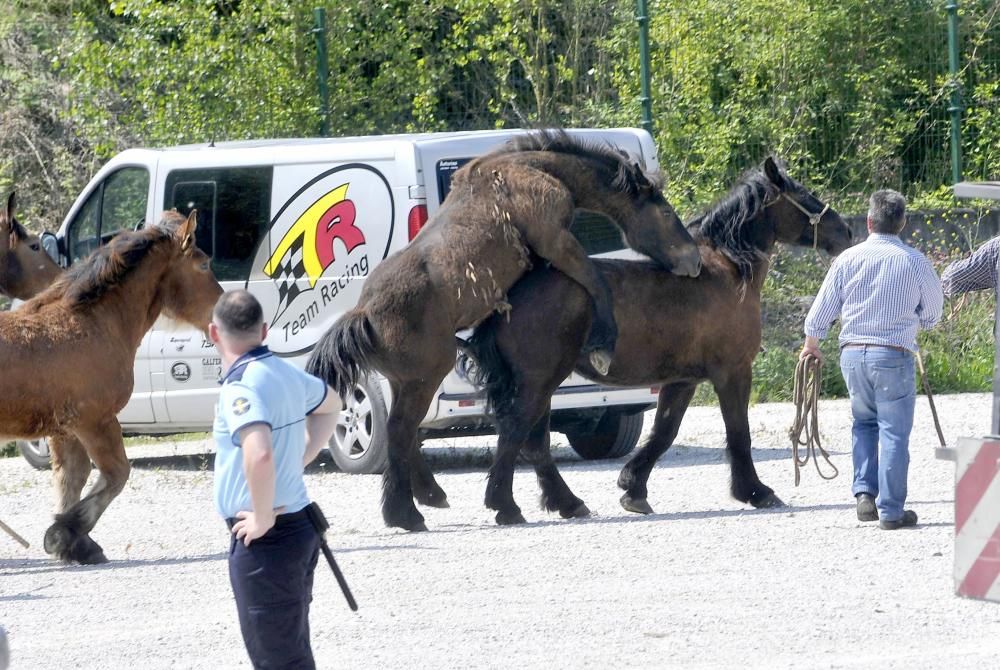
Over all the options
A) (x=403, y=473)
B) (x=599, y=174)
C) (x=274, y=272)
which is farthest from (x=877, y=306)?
(x=274, y=272)

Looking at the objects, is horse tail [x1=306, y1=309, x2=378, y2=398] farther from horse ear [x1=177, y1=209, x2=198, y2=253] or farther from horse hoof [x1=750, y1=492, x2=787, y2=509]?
horse hoof [x1=750, y1=492, x2=787, y2=509]

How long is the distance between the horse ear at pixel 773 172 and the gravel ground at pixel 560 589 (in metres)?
1.96

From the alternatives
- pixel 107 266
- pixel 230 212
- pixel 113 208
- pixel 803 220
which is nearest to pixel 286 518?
pixel 107 266

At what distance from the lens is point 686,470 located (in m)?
11.2

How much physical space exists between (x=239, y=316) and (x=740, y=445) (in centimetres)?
490

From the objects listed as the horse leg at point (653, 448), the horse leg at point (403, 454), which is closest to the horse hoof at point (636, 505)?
the horse leg at point (653, 448)

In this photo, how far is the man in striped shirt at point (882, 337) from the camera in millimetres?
8320

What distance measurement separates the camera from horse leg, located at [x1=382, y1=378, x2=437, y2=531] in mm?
8766

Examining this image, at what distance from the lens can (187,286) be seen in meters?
8.62

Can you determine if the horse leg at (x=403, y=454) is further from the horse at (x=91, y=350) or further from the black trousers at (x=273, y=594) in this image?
the black trousers at (x=273, y=594)

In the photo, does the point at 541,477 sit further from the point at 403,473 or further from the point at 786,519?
the point at 786,519

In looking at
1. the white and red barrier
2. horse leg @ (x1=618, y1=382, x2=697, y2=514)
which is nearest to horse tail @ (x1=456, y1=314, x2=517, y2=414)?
horse leg @ (x1=618, y1=382, x2=697, y2=514)

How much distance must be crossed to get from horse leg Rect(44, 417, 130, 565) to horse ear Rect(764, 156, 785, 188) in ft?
13.9

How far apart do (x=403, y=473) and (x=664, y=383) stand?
5.64 feet
